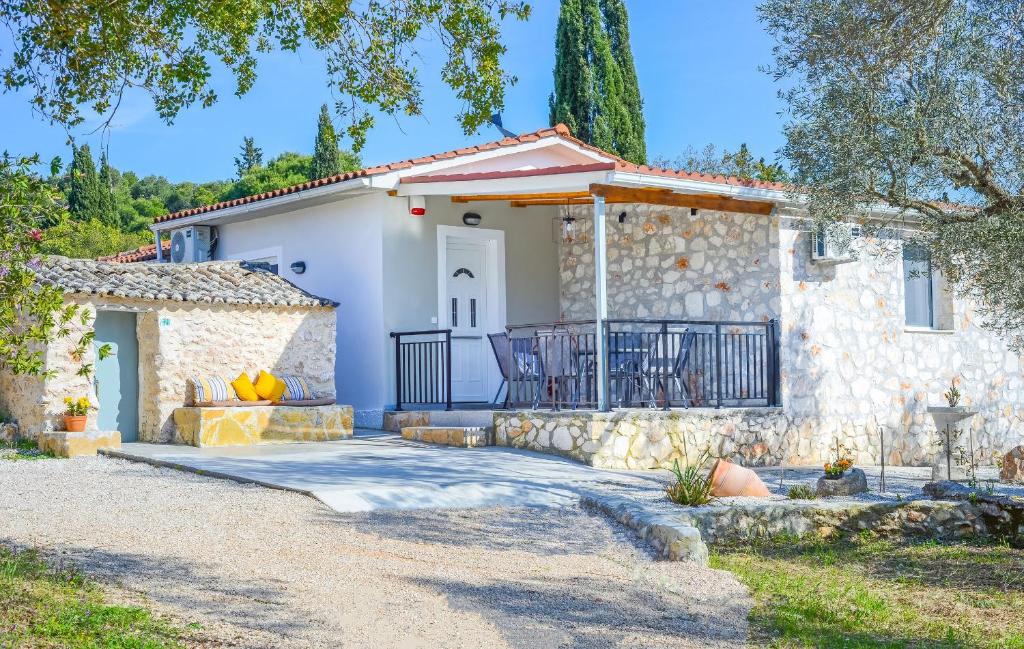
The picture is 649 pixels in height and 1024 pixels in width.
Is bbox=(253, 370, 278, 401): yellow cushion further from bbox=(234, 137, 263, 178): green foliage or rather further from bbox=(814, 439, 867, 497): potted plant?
bbox=(234, 137, 263, 178): green foliage

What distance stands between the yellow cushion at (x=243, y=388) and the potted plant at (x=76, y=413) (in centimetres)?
149

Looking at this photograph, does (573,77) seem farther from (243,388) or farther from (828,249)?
(243,388)

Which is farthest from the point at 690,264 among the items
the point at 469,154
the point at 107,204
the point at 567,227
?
the point at 107,204

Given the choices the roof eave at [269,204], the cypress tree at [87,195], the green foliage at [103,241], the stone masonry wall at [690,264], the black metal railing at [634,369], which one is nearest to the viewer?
the black metal railing at [634,369]

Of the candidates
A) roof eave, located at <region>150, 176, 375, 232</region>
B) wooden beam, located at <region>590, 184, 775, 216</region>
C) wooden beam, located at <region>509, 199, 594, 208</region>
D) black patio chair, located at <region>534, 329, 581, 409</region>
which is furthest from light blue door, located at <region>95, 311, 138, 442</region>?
wooden beam, located at <region>590, 184, 775, 216</region>

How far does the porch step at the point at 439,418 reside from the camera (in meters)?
11.1

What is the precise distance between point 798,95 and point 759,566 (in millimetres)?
4250

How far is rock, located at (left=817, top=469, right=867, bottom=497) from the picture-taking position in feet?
27.8

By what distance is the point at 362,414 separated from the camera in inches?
472

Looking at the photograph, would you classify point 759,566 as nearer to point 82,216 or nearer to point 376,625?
point 376,625

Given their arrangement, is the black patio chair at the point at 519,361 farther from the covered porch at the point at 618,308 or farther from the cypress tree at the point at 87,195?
the cypress tree at the point at 87,195

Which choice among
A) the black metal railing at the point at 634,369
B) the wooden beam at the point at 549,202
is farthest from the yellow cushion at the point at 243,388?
the wooden beam at the point at 549,202

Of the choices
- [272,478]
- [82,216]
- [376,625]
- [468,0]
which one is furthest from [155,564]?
[82,216]

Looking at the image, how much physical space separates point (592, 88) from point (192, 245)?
13.0 m
